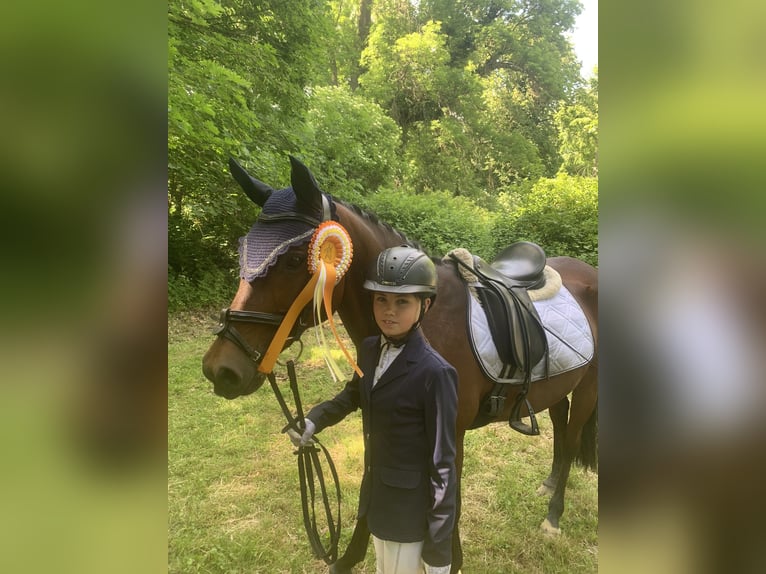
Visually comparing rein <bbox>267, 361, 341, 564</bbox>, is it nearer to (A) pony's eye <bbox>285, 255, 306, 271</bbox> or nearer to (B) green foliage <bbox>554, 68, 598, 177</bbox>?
(A) pony's eye <bbox>285, 255, 306, 271</bbox>

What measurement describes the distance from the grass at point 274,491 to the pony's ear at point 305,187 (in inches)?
31.4

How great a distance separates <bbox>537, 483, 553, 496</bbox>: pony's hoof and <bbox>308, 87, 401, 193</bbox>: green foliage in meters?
2.13

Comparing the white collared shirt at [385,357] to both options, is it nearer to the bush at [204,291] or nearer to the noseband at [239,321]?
the noseband at [239,321]

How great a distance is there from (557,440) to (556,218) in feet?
4.90

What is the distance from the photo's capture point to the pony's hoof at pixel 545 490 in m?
2.55

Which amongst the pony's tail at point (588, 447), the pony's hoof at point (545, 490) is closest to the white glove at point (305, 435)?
the pony's hoof at point (545, 490)

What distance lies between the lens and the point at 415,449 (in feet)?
4.61

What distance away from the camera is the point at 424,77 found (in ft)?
6.80

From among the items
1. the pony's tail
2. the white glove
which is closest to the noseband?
the white glove

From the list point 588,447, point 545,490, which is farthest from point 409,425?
point 588,447

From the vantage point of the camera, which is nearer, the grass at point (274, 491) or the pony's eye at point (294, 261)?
the pony's eye at point (294, 261)
